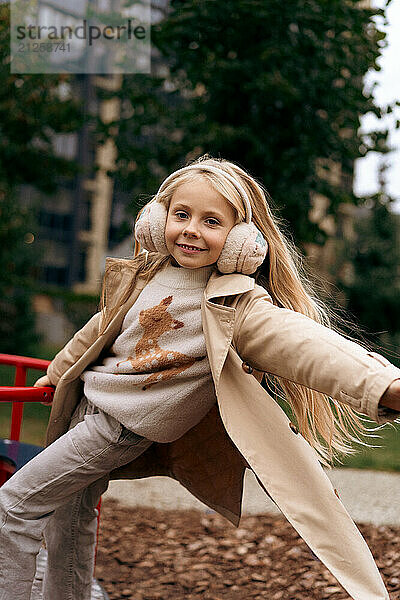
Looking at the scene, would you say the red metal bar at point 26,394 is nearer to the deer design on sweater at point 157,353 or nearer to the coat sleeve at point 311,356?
the deer design on sweater at point 157,353

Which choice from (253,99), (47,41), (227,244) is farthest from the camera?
(47,41)

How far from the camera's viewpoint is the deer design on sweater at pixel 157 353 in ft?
6.97

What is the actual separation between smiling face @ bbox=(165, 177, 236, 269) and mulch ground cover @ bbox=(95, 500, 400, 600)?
5.72ft

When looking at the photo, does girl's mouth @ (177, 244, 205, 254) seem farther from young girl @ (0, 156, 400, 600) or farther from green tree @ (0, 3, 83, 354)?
green tree @ (0, 3, 83, 354)

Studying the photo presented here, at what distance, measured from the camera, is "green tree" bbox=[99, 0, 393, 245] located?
6016 mm

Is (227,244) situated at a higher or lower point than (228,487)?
higher

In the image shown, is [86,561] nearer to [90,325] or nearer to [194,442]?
Result: [194,442]

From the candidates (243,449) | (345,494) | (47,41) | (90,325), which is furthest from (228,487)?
(47,41)

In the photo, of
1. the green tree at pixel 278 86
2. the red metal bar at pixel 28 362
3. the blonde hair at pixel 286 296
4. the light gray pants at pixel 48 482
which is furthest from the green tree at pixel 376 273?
the light gray pants at pixel 48 482

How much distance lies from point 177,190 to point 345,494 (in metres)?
3.35

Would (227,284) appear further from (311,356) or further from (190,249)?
(311,356)

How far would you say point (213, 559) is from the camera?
3.56 metres

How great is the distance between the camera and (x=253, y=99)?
6.44 m

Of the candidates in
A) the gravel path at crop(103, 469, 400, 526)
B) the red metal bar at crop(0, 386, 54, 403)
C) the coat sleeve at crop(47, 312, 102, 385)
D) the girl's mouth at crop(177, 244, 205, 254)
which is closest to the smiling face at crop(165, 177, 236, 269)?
the girl's mouth at crop(177, 244, 205, 254)
